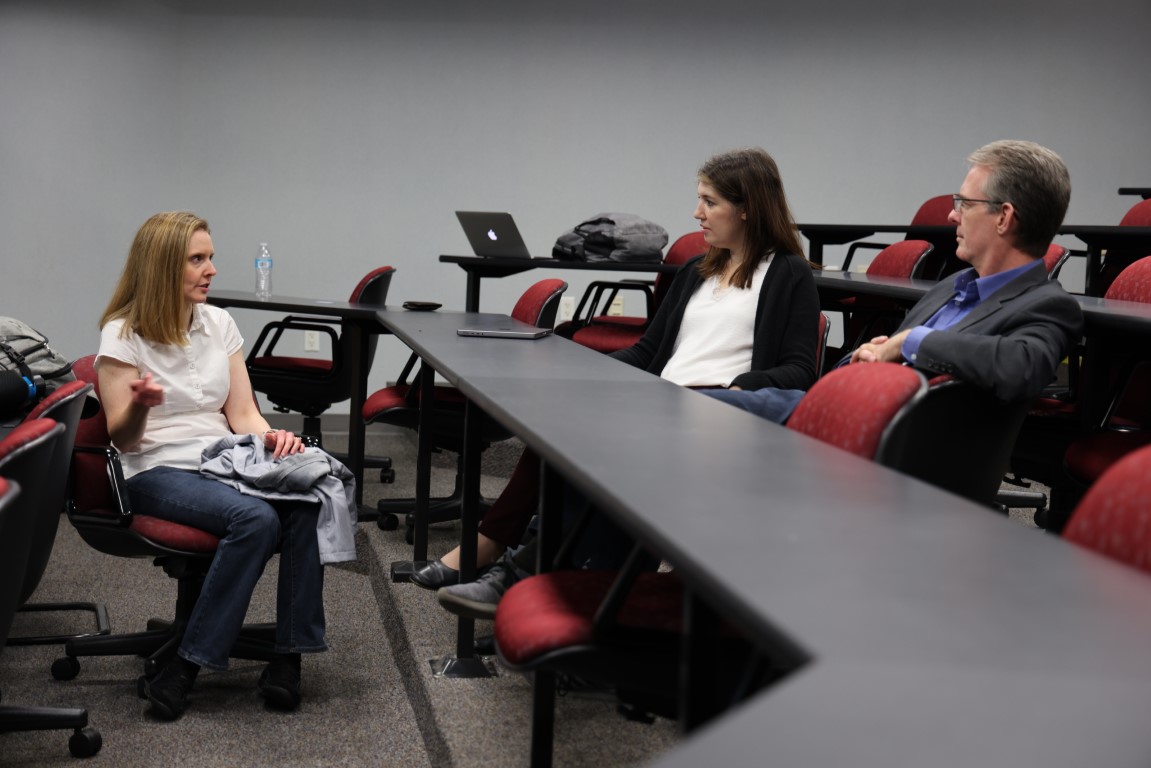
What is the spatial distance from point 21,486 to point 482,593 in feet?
3.16

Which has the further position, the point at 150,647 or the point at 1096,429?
the point at 1096,429

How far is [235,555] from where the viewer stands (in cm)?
252

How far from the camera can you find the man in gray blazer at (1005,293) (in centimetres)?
211

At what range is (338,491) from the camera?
2.65 m

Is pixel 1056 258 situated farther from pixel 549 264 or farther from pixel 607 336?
pixel 549 264

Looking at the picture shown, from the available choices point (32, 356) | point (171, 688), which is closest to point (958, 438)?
point (171, 688)

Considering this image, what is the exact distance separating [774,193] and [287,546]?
5.16ft

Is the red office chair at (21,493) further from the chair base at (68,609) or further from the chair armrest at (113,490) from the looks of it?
the chair base at (68,609)

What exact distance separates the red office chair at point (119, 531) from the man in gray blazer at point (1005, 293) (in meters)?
1.53

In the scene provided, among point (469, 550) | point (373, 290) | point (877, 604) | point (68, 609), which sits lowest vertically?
point (68, 609)

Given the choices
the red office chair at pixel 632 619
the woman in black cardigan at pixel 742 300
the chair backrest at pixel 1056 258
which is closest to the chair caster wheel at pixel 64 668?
the woman in black cardigan at pixel 742 300

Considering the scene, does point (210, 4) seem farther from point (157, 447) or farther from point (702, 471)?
point (702, 471)

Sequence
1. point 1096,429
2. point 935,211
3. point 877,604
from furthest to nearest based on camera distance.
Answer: point 935,211, point 1096,429, point 877,604

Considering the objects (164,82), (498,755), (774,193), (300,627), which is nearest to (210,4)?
(164,82)
